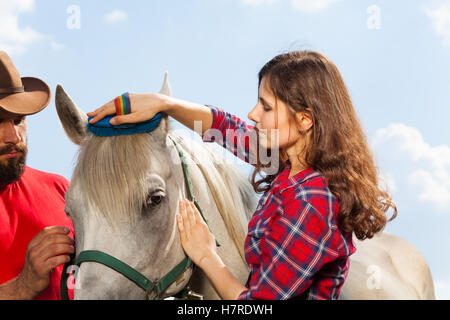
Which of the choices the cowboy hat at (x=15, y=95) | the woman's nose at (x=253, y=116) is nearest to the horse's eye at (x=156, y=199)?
the woman's nose at (x=253, y=116)

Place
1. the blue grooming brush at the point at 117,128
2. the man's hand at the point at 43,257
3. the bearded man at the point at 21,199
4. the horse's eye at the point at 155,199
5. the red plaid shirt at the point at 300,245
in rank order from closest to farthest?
1. the red plaid shirt at the point at 300,245
2. the horse's eye at the point at 155,199
3. the blue grooming brush at the point at 117,128
4. the man's hand at the point at 43,257
5. the bearded man at the point at 21,199

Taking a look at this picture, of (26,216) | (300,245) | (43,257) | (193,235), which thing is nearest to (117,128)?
(193,235)

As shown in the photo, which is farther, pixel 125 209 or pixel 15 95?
pixel 15 95

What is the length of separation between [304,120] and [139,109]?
81cm

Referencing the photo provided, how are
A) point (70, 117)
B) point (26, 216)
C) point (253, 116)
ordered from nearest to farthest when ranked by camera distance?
1. point (253, 116)
2. point (70, 117)
3. point (26, 216)

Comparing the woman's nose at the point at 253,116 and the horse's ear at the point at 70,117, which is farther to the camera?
the horse's ear at the point at 70,117

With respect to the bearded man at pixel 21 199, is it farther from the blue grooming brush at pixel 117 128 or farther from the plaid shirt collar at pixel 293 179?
the plaid shirt collar at pixel 293 179

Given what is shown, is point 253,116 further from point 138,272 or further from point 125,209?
point 138,272

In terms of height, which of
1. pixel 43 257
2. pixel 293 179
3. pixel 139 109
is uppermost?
pixel 139 109

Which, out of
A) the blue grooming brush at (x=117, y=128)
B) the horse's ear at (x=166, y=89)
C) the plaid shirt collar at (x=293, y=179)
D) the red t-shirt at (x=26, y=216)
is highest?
the horse's ear at (x=166, y=89)

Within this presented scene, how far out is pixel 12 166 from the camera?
3.04 metres

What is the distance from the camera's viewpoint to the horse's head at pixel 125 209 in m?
1.92
